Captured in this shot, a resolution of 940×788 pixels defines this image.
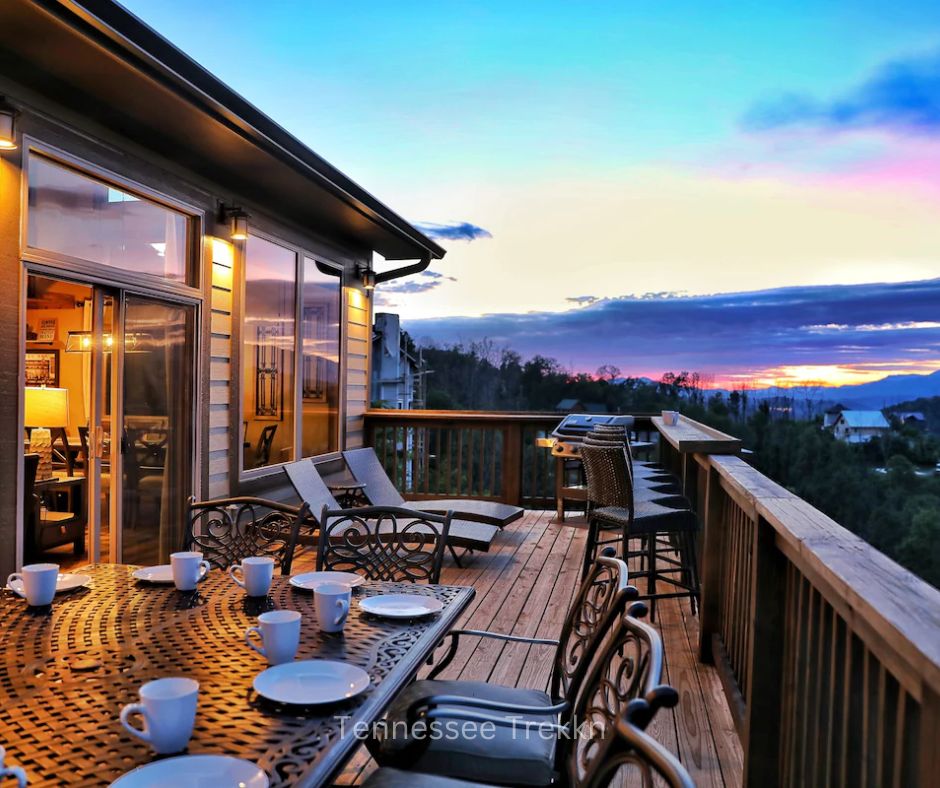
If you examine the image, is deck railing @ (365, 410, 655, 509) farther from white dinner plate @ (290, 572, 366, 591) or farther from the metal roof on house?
white dinner plate @ (290, 572, 366, 591)

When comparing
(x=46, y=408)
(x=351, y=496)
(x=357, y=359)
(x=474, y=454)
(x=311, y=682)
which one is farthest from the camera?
(x=357, y=359)

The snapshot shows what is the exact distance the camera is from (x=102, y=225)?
13.4 feet

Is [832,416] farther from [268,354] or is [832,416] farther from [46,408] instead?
[46,408]

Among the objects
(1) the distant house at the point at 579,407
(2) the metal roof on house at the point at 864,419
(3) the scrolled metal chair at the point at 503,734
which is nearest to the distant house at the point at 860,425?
(2) the metal roof on house at the point at 864,419

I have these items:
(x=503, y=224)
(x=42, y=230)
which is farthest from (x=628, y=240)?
→ (x=42, y=230)

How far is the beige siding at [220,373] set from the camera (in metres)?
5.21

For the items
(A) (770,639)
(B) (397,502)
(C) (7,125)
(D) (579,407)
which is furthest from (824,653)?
(D) (579,407)

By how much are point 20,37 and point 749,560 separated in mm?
3906

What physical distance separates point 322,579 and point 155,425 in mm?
2948

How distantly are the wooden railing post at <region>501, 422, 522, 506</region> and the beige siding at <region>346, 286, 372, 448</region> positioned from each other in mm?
1717

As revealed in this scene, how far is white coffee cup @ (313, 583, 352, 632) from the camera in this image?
1.74 meters

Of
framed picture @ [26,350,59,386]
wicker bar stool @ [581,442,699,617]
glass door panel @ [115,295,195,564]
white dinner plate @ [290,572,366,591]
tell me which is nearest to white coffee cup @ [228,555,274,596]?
white dinner plate @ [290,572,366,591]

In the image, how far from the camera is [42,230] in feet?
11.9

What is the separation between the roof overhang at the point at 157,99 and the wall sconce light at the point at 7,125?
208 millimetres
